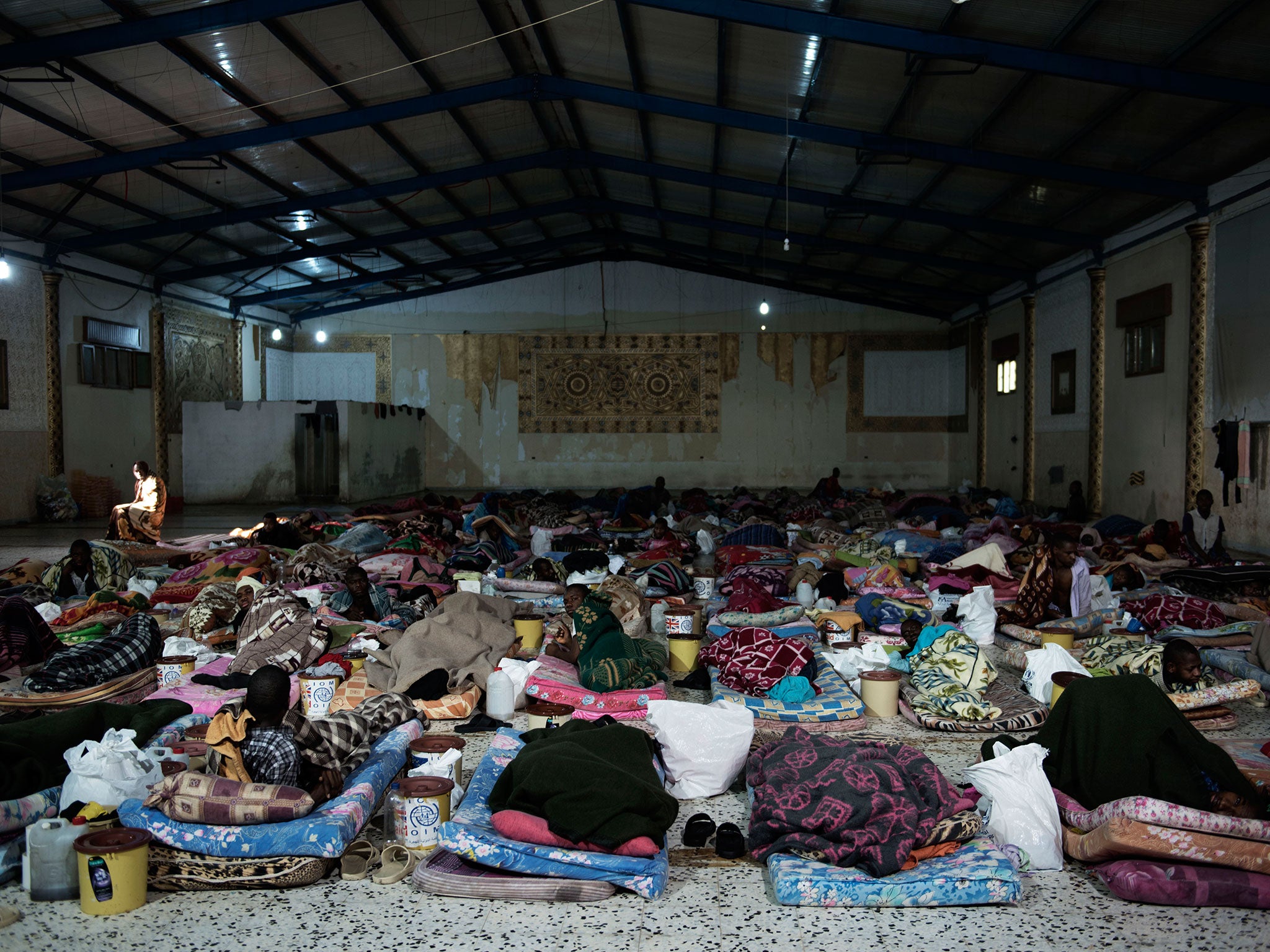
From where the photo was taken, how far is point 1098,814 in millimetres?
3080

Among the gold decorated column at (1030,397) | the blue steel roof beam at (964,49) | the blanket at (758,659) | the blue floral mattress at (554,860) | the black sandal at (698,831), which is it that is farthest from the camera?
the gold decorated column at (1030,397)

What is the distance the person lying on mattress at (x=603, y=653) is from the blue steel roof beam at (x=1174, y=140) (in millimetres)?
6059

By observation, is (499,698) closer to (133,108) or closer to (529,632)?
(529,632)

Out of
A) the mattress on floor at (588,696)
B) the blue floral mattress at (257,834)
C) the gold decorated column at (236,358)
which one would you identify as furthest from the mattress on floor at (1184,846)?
the gold decorated column at (236,358)

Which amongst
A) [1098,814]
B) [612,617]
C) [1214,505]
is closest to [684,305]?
[1214,505]

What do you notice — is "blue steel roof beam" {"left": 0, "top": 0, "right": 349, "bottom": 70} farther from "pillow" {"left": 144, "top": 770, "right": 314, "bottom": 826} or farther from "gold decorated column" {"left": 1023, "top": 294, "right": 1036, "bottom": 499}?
"gold decorated column" {"left": 1023, "top": 294, "right": 1036, "bottom": 499}

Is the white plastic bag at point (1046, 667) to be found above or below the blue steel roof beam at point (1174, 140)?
below

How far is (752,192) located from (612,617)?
8.96 meters

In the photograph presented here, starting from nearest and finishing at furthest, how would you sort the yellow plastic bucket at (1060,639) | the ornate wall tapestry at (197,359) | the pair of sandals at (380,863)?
1. the pair of sandals at (380,863)
2. the yellow plastic bucket at (1060,639)
3. the ornate wall tapestry at (197,359)

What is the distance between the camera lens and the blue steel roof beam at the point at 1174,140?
Result: 669 cm

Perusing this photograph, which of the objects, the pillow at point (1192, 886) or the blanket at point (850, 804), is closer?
the pillow at point (1192, 886)

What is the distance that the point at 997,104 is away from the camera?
8867 millimetres

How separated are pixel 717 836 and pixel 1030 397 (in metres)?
13.4

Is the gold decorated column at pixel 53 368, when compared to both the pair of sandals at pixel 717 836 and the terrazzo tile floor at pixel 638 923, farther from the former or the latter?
the pair of sandals at pixel 717 836
